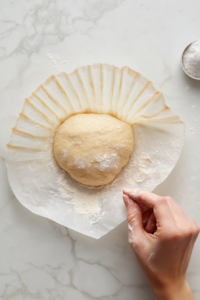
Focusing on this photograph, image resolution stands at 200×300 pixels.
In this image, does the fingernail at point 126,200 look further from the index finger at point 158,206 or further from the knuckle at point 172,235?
the knuckle at point 172,235

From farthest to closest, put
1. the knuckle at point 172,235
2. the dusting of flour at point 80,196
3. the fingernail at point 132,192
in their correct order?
the dusting of flour at point 80,196 → the fingernail at point 132,192 → the knuckle at point 172,235

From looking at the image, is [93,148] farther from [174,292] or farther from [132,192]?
[174,292]

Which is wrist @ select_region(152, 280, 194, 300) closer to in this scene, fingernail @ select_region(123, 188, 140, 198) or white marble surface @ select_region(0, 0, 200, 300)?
white marble surface @ select_region(0, 0, 200, 300)

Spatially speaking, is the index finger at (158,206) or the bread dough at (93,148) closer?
the index finger at (158,206)

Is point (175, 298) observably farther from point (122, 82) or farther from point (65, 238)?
point (122, 82)

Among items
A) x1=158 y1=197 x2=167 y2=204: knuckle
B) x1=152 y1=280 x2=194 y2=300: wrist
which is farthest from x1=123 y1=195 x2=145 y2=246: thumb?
x1=152 y1=280 x2=194 y2=300: wrist

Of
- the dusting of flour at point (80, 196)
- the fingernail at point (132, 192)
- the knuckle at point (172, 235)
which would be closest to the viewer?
the knuckle at point (172, 235)

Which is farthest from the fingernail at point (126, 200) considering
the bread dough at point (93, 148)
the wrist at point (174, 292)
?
the wrist at point (174, 292)

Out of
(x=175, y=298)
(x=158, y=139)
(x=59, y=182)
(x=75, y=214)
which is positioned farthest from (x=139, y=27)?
(x=175, y=298)

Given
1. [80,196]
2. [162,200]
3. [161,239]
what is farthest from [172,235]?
[80,196]
